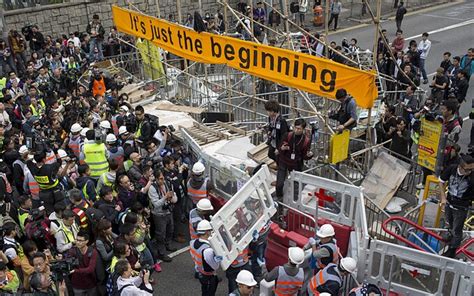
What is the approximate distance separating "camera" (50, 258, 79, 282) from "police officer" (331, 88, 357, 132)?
4825mm

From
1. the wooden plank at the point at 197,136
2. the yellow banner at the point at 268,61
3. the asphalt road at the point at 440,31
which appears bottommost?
the asphalt road at the point at 440,31

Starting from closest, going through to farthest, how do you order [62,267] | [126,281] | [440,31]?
[126,281] < [62,267] < [440,31]

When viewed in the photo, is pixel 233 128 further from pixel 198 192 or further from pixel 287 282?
pixel 287 282

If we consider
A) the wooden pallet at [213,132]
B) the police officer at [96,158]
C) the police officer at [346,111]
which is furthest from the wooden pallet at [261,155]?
the police officer at [96,158]

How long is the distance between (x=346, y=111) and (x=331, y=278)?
361cm

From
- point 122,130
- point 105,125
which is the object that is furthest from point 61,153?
point 122,130

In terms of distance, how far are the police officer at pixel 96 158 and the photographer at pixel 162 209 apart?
1.37m

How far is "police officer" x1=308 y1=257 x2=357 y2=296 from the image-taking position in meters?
5.99

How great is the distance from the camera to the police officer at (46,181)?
27.0 ft

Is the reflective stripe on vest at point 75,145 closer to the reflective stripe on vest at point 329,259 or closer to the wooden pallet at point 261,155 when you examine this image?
the wooden pallet at point 261,155

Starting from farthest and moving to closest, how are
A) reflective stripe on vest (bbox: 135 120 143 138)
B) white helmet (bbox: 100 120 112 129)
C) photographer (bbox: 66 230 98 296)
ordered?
reflective stripe on vest (bbox: 135 120 143 138) < white helmet (bbox: 100 120 112 129) < photographer (bbox: 66 230 98 296)

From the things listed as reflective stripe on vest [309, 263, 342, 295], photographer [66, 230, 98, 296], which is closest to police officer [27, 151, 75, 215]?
photographer [66, 230, 98, 296]

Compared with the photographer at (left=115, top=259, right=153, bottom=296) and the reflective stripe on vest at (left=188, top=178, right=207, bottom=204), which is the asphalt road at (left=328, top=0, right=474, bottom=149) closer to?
the reflective stripe on vest at (left=188, top=178, right=207, bottom=204)

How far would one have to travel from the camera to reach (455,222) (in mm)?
7562
